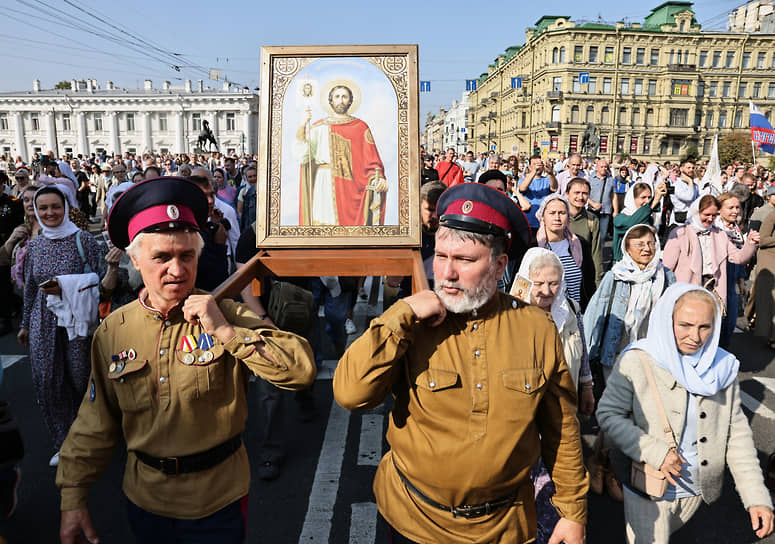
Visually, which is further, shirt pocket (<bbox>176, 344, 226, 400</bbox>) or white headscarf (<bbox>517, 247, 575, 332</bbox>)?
white headscarf (<bbox>517, 247, 575, 332</bbox>)

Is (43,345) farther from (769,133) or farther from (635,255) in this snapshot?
(769,133)

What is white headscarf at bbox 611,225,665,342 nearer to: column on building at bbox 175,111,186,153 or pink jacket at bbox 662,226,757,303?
pink jacket at bbox 662,226,757,303

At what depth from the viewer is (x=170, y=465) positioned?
206 cm

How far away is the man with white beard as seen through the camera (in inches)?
73.4

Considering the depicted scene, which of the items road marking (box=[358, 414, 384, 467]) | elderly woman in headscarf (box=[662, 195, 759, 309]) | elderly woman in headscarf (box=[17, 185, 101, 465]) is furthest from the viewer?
elderly woman in headscarf (box=[662, 195, 759, 309])

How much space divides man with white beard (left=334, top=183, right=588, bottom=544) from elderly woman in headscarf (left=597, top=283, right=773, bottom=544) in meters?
0.85

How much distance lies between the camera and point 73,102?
299ft

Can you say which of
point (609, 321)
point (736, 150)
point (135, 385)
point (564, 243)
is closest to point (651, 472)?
point (609, 321)

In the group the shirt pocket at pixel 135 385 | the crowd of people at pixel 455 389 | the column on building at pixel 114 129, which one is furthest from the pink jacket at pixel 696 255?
the column on building at pixel 114 129

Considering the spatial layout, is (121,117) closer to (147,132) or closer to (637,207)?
(147,132)

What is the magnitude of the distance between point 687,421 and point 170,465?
2441 mm

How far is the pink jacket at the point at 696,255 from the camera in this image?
Result: 5.74m

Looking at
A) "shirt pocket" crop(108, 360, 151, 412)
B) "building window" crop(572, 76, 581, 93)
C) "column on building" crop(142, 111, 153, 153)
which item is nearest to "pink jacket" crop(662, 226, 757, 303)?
"shirt pocket" crop(108, 360, 151, 412)

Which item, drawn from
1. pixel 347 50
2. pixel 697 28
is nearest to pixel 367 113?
pixel 347 50
